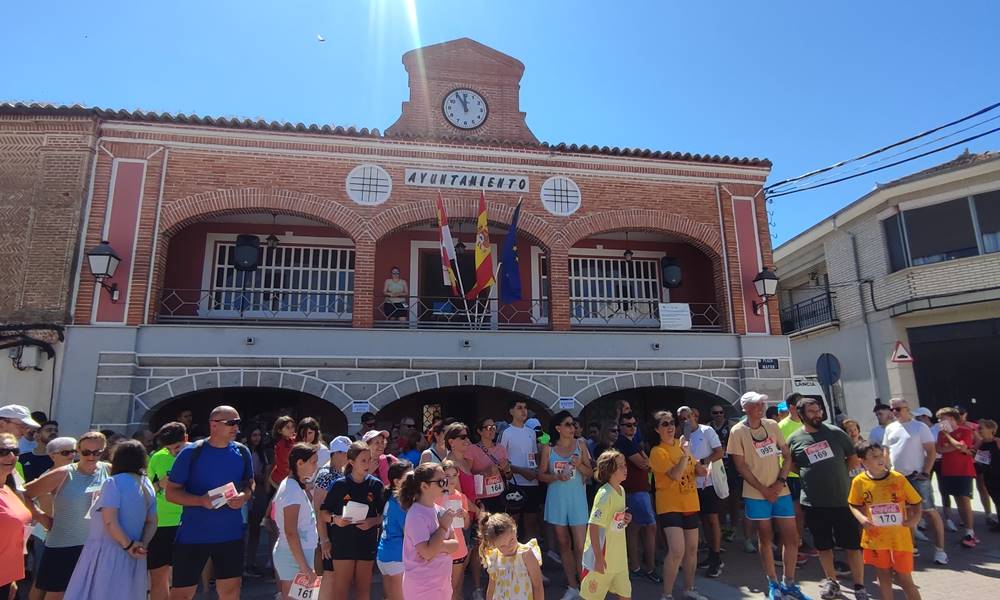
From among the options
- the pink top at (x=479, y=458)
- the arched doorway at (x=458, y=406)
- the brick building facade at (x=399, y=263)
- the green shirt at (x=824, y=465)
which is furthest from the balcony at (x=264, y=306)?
the green shirt at (x=824, y=465)

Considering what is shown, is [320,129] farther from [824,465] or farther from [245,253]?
[824,465]

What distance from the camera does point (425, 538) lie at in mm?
3529

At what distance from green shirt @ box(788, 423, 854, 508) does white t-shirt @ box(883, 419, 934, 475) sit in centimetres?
217

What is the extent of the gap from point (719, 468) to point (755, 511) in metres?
1.01

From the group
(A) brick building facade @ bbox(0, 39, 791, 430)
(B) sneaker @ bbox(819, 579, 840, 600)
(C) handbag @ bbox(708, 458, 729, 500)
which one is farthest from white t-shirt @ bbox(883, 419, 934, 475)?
(A) brick building facade @ bbox(0, 39, 791, 430)

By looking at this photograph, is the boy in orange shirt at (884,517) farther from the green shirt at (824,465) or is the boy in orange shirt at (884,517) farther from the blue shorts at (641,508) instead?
the blue shorts at (641,508)

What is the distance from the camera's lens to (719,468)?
20.4 feet

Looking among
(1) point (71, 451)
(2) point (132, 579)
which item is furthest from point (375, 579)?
(1) point (71, 451)

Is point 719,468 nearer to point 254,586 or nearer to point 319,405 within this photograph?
point 254,586

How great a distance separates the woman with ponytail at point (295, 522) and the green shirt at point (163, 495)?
0.99m

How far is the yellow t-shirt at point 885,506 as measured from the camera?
14.9ft

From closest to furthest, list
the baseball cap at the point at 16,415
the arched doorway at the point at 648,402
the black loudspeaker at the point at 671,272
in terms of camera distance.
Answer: the baseball cap at the point at 16,415, the black loudspeaker at the point at 671,272, the arched doorway at the point at 648,402

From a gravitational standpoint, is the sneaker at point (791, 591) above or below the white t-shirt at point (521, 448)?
below

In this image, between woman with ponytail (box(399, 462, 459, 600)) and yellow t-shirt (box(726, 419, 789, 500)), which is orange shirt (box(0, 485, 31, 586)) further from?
yellow t-shirt (box(726, 419, 789, 500))
